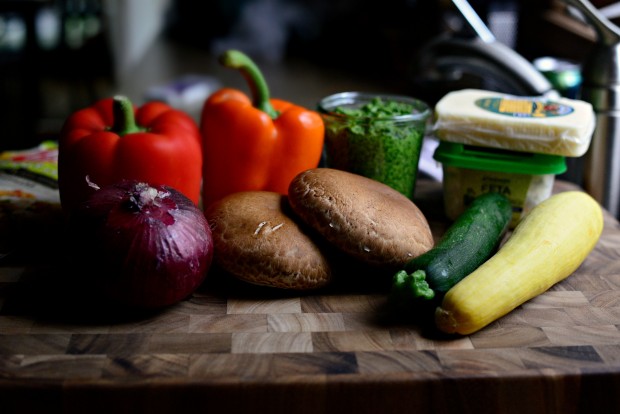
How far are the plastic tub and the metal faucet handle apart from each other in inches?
12.5

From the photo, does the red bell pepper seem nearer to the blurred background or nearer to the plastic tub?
the plastic tub

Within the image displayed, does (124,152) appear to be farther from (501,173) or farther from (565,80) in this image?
(565,80)

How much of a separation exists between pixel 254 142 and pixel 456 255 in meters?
0.44

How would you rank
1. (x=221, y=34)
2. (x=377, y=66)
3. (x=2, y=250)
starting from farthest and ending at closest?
(x=221, y=34), (x=377, y=66), (x=2, y=250)

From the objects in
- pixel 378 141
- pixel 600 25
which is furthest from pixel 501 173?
pixel 600 25

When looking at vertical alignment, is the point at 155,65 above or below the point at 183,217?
below

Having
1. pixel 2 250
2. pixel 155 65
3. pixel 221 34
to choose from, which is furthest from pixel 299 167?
pixel 221 34

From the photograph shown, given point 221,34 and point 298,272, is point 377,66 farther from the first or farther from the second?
point 298,272

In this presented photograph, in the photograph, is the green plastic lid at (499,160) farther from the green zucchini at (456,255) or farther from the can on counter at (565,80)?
the can on counter at (565,80)

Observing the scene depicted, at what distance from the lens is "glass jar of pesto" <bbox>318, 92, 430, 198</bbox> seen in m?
1.29

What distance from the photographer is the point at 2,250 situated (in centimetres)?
120

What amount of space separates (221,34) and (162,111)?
397 centimetres

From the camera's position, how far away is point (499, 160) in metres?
1.29

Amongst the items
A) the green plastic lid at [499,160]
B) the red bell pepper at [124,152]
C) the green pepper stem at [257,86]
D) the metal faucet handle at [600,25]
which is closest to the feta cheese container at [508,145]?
the green plastic lid at [499,160]
